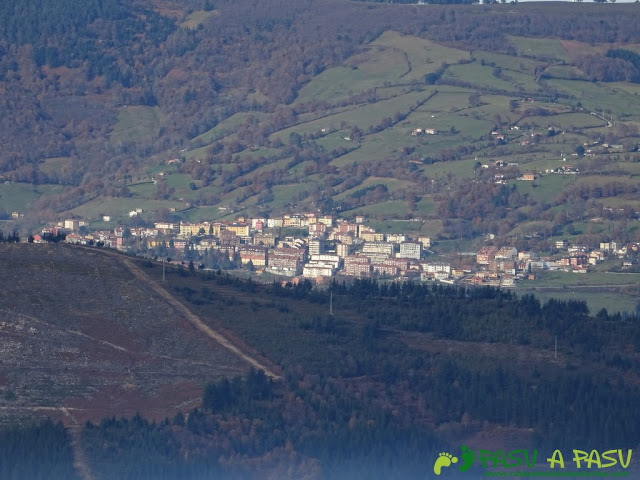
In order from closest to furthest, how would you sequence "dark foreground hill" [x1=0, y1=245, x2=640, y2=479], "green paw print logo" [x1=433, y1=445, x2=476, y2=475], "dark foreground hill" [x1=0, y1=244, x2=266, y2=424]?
"dark foreground hill" [x1=0, y1=245, x2=640, y2=479], "green paw print logo" [x1=433, y1=445, x2=476, y2=475], "dark foreground hill" [x1=0, y1=244, x2=266, y2=424]

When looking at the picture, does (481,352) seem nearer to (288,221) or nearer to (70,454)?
(70,454)

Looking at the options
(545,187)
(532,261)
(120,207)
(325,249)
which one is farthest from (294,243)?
(532,261)

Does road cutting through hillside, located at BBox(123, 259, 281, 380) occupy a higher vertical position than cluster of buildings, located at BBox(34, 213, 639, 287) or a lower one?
lower

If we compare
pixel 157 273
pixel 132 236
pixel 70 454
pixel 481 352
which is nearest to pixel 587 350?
pixel 481 352

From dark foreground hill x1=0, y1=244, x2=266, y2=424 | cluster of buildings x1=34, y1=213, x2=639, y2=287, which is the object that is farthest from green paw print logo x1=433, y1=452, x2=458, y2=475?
cluster of buildings x1=34, y1=213, x2=639, y2=287

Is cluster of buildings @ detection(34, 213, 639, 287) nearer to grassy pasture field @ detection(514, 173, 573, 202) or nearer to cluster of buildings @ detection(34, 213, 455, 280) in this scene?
cluster of buildings @ detection(34, 213, 455, 280)

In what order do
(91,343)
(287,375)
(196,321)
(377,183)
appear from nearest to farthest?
(287,375) < (91,343) < (196,321) < (377,183)

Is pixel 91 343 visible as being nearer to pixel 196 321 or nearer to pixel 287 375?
pixel 196 321
